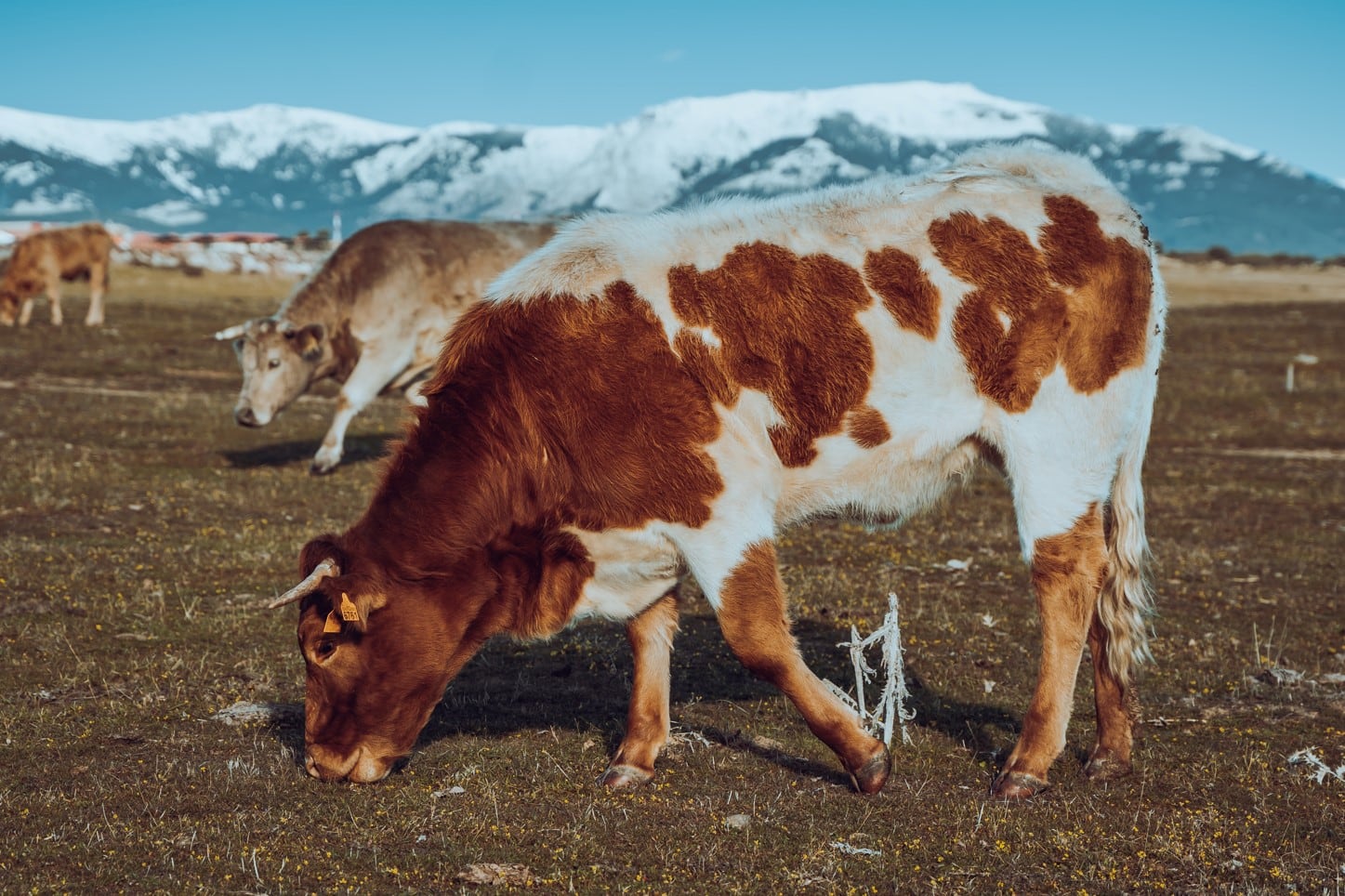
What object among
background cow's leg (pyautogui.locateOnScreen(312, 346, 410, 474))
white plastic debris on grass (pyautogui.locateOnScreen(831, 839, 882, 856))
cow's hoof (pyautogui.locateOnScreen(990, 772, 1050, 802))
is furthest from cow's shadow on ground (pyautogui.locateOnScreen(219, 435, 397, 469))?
white plastic debris on grass (pyautogui.locateOnScreen(831, 839, 882, 856))

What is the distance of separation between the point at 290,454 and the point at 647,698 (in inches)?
542

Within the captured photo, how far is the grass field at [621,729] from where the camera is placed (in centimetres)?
562

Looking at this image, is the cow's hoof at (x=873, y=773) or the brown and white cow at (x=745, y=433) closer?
the brown and white cow at (x=745, y=433)

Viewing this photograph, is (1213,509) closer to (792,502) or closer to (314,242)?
(792,502)

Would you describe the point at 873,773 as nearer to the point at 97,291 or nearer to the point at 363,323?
the point at 363,323

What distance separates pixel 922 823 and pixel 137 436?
664 inches

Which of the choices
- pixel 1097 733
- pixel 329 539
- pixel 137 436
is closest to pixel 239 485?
pixel 137 436

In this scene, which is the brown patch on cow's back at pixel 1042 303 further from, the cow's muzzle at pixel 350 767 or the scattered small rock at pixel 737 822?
the cow's muzzle at pixel 350 767

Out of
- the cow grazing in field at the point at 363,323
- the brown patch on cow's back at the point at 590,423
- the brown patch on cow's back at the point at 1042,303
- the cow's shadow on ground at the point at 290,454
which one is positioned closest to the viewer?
the brown patch on cow's back at the point at 590,423

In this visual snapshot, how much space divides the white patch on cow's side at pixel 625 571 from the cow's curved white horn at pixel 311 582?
111cm

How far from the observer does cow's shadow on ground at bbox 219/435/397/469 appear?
60.5ft

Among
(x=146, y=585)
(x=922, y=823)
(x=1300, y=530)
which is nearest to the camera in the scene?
(x=922, y=823)

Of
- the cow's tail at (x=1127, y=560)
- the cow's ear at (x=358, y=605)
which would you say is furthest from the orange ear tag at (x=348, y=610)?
the cow's tail at (x=1127, y=560)

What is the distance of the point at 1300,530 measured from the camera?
15438 mm
